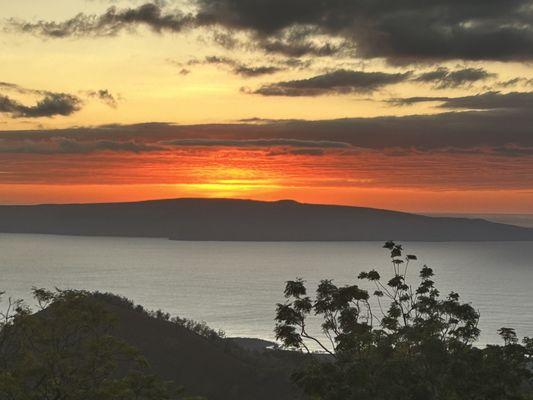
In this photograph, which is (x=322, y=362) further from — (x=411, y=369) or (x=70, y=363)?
(x=70, y=363)

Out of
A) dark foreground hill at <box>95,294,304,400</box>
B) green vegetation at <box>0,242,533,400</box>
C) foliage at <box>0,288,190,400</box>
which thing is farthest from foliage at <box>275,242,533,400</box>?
dark foreground hill at <box>95,294,304,400</box>

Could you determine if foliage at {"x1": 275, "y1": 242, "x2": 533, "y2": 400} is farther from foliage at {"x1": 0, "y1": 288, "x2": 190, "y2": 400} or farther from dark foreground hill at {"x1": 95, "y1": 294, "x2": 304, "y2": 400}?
dark foreground hill at {"x1": 95, "y1": 294, "x2": 304, "y2": 400}

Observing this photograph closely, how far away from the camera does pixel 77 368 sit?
24312mm

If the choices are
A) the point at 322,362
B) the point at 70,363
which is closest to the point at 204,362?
the point at 322,362

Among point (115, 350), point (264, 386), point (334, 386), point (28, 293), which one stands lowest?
point (28, 293)

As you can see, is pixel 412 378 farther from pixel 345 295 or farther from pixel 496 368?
pixel 345 295

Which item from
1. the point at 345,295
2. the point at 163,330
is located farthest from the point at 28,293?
the point at 345,295

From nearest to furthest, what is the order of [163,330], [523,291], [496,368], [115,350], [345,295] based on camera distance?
[115,350]
[496,368]
[345,295]
[163,330]
[523,291]

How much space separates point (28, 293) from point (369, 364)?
174 metres

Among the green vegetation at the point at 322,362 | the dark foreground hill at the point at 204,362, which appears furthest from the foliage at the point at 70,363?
the dark foreground hill at the point at 204,362

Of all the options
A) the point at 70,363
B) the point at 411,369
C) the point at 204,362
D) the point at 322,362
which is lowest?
the point at 204,362

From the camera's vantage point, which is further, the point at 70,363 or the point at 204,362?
the point at 204,362

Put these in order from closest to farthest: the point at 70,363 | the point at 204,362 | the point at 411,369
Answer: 1. the point at 70,363
2. the point at 411,369
3. the point at 204,362

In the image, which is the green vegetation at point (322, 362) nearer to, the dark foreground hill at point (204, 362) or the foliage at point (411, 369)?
the foliage at point (411, 369)
